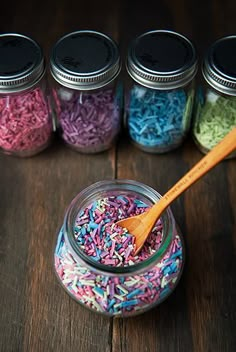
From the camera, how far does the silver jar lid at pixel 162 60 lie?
3.27 feet

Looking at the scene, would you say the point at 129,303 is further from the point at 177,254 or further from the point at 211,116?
the point at 211,116

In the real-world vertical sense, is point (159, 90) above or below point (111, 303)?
above

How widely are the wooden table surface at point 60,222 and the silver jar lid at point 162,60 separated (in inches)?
6.7

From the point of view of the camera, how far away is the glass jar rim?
829 mm

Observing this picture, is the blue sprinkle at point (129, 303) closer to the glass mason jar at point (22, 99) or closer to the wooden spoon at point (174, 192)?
the wooden spoon at point (174, 192)

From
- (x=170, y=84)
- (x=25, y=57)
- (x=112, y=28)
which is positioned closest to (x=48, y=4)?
(x=112, y=28)

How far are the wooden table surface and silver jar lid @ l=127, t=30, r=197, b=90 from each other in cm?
17

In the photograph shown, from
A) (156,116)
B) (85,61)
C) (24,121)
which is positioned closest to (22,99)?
(24,121)

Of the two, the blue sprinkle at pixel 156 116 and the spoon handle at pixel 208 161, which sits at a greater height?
the spoon handle at pixel 208 161

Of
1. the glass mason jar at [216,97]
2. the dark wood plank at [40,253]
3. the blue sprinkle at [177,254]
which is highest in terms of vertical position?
the glass mason jar at [216,97]

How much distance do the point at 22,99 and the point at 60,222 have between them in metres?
0.24

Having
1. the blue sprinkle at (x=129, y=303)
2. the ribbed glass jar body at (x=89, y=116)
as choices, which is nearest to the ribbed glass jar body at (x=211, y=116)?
the ribbed glass jar body at (x=89, y=116)

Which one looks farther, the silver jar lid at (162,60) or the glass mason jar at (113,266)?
the silver jar lid at (162,60)

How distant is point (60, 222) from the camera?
1025 millimetres
